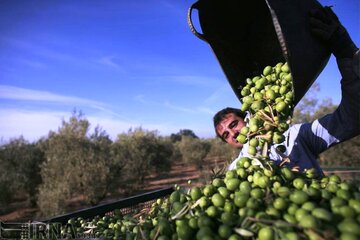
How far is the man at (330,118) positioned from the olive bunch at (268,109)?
17 cm

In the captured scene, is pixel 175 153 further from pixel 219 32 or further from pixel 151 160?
pixel 219 32

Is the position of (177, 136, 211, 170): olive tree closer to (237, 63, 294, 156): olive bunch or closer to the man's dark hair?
the man's dark hair

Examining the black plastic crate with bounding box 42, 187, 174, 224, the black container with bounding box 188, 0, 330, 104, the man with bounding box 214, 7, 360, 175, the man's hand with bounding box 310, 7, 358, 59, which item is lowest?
the black plastic crate with bounding box 42, 187, 174, 224

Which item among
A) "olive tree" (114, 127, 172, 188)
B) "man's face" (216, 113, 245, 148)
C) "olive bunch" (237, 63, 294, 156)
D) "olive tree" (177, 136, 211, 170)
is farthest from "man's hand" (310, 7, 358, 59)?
"olive tree" (177, 136, 211, 170)

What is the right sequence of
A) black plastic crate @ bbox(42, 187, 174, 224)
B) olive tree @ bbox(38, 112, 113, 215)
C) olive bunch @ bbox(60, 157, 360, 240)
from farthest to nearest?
1. olive tree @ bbox(38, 112, 113, 215)
2. black plastic crate @ bbox(42, 187, 174, 224)
3. olive bunch @ bbox(60, 157, 360, 240)

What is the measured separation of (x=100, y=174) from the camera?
51.8 ft

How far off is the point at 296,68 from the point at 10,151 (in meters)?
21.4

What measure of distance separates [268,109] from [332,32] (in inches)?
30.5

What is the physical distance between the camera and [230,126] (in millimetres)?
4078

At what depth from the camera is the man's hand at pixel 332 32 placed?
2465mm

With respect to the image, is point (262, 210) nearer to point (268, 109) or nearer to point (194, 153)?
point (268, 109)

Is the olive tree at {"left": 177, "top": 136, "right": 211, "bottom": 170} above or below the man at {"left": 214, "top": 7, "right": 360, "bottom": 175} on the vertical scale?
above

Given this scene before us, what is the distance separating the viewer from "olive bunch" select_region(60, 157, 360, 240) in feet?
4.40

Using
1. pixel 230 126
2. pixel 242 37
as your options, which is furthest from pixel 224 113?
pixel 242 37
